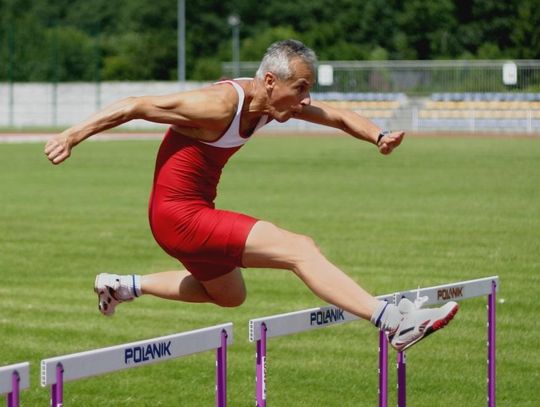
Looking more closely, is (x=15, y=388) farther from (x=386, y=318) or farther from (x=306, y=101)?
(x=306, y=101)

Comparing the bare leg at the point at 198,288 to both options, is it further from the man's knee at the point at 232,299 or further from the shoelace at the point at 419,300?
the shoelace at the point at 419,300

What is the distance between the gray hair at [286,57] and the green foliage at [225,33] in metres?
51.8

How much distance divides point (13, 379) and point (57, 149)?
216 centimetres

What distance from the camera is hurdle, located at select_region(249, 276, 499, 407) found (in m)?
5.69

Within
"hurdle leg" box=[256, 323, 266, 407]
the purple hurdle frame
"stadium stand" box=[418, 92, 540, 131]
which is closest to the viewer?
"hurdle leg" box=[256, 323, 266, 407]

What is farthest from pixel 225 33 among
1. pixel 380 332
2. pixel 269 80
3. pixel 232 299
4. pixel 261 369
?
pixel 261 369

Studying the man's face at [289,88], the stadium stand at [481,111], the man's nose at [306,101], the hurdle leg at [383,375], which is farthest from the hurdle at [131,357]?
the stadium stand at [481,111]

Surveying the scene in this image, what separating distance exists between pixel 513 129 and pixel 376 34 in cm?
3089

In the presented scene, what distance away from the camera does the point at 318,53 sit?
74.9m

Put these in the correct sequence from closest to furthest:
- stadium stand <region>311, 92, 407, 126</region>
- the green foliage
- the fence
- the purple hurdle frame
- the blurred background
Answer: the purple hurdle frame < the fence < the blurred background < stadium stand <region>311, 92, 407, 126</region> < the green foliage

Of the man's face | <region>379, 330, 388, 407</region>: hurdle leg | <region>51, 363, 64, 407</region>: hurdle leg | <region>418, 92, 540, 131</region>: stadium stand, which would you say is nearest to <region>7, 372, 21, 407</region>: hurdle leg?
<region>51, 363, 64, 407</region>: hurdle leg

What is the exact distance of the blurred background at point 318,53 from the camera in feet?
183

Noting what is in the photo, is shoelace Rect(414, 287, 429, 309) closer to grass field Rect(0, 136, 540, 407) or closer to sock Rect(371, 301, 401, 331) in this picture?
sock Rect(371, 301, 401, 331)

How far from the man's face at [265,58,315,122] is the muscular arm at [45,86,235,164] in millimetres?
230
